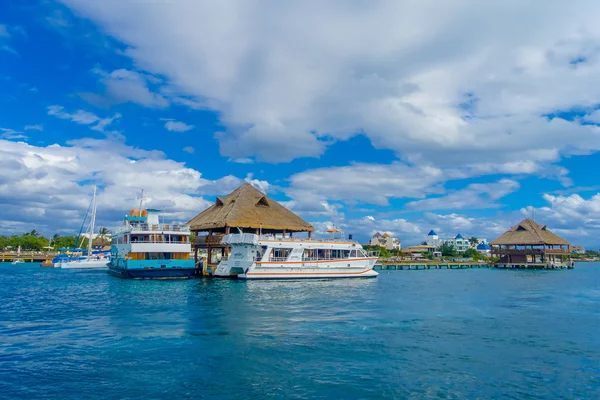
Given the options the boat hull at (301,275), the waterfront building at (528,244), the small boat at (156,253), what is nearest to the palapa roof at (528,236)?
the waterfront building at (528,244)

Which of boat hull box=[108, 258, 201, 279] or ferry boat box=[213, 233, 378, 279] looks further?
ferry boat box=[213, 233, 378, 279]

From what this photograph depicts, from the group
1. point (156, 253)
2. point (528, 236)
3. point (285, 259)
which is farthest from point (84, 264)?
point (528, 236)

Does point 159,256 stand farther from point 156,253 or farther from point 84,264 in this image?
point 84,264

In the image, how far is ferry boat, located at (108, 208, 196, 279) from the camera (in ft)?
149

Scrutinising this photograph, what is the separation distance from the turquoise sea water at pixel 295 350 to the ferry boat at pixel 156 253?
15.8 meters

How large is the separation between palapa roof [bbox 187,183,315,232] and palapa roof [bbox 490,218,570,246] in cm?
5936

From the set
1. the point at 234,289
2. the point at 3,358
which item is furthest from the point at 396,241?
the point at 3,358

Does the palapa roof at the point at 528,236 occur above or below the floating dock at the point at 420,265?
above

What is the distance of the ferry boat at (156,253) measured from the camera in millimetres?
45438

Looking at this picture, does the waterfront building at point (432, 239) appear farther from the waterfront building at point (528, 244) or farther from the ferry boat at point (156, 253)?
the ferry boat at point (156, 253)

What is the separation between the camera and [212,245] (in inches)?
2117

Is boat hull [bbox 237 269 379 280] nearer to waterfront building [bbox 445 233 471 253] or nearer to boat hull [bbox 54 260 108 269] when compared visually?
boat hull [bbox 54 260 108 269]

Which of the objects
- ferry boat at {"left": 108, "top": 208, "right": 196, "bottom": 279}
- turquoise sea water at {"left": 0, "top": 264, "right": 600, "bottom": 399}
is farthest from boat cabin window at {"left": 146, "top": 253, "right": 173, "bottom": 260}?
Answer: turquoise sea water at {"left": 0, "top": 264, "right": 600, "bottom": 399}

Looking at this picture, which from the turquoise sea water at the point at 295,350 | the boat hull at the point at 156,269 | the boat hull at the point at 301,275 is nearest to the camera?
the turquoise sea water at the point at 295,350
